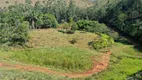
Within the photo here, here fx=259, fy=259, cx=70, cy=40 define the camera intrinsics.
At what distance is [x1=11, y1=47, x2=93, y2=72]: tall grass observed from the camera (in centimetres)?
5128

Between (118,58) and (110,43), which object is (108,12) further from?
(118,58)

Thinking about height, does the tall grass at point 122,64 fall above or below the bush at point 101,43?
below

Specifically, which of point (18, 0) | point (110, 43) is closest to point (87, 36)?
point (110, 43)

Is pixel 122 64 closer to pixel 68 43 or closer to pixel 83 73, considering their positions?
pixel 83 73

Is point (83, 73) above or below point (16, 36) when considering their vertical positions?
below

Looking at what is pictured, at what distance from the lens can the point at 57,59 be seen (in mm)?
52781

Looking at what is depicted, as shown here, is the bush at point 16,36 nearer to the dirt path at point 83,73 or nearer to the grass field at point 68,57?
the grass field at point 68,57

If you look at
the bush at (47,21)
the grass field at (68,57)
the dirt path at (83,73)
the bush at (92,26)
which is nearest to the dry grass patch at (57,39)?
the grass field at (68,57)

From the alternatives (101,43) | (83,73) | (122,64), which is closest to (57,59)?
(83,73)

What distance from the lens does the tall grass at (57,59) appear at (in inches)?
2019

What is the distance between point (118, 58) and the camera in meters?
58.6

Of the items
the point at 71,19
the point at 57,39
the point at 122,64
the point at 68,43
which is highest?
the point at 71,19

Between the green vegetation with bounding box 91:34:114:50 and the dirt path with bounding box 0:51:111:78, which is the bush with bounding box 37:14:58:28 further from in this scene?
the dirt path with bounding box 0:51:111:78

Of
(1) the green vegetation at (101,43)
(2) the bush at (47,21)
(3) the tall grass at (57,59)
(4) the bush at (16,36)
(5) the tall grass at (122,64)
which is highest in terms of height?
(2) the bush at (47,21)
